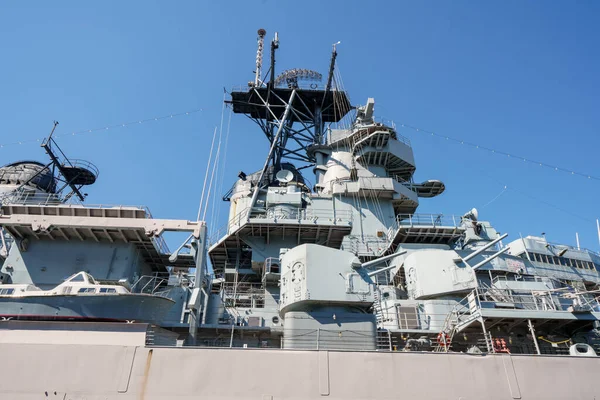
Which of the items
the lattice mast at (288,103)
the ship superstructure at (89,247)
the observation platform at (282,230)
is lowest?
the ship superstructure at (89,247)

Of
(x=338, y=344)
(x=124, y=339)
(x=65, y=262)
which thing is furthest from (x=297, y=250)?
(x=65, y=262)

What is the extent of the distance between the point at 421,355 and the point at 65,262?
14344 mm

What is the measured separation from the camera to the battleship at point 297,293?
7.80 meters

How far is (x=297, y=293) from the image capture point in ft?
33.7

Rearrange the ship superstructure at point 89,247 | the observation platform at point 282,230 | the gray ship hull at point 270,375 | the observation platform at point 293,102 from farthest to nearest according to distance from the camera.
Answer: the observation platform at point 293,102, the observation platform at point 282,230, the ship superstructure at point 89,247, the gray ship hull at point 270,375

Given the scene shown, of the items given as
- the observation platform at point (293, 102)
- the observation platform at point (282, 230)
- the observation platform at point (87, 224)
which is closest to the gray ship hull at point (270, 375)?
the observation platform at point (87, 224)

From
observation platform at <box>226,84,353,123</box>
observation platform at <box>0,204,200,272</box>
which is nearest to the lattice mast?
observation platform at <box>226,84,353,123</box>

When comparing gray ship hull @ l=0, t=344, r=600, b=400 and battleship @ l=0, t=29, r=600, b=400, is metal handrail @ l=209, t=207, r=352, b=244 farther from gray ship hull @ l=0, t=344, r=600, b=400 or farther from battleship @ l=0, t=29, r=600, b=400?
gray ship hull @ l=0, t=344, r=600, b=400

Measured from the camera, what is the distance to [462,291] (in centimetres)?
1491

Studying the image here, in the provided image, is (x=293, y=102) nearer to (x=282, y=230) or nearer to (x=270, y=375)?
(x=282, y=230)

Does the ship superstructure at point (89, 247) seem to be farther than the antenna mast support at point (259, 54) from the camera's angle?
No

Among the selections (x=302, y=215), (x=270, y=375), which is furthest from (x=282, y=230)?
(x=270, y=375)

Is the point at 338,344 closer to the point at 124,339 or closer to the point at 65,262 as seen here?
the point at 124,339

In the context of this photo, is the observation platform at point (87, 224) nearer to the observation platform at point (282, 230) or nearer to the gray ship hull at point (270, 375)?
the observation platform at point (282, 230)
